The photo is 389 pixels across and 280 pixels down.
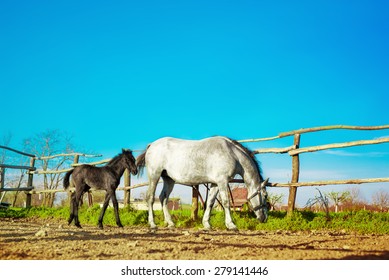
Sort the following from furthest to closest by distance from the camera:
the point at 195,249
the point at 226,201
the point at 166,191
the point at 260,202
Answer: the point at 166,191 < the point at 260,202 < the point at 226,201 < the point at 195,249

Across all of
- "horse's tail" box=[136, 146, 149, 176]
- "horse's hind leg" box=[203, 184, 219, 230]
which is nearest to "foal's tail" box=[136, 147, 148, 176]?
"horse's tail" box=[136, 146, 149, 176]

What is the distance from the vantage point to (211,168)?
7.98 metres

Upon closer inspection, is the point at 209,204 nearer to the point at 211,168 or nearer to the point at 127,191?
the point at 211,168

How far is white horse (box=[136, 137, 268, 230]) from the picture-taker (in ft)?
25.8

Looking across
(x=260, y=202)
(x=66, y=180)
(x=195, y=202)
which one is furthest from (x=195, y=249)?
(x=66, y=180)

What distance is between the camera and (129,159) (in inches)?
356

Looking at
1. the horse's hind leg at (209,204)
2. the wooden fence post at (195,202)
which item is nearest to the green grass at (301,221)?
the wooden fence post at (195,202)

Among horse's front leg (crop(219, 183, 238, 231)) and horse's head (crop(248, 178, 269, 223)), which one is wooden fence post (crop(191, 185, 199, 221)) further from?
horse's front leg (crop(219, 183, 238, 231))

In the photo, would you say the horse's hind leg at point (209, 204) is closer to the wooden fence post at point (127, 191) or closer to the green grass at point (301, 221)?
the green grass at point (301, 221)

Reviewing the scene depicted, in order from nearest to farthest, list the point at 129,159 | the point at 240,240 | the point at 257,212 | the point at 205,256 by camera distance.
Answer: the point at 205,256 < the point at 240,240 < the point at 257,212 < the point at 129,159

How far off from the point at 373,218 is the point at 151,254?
5.42 m
